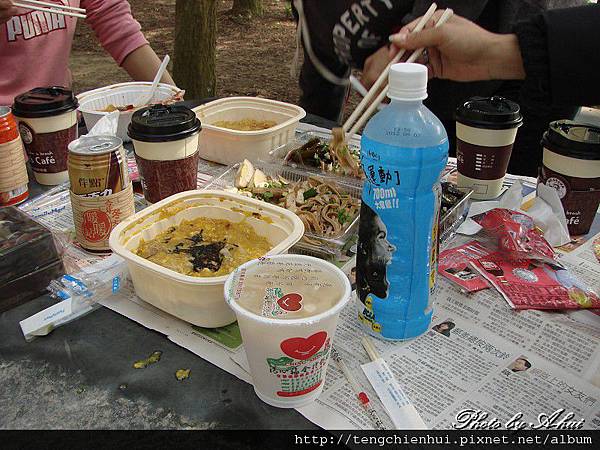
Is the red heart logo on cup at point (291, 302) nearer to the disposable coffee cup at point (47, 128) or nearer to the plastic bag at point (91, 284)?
the plastic bag at point (91, 284)

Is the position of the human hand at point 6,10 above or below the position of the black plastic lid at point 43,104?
above

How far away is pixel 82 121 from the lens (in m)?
2.05

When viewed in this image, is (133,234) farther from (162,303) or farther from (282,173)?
(282,173)

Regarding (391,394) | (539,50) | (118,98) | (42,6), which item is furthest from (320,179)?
(42,6)

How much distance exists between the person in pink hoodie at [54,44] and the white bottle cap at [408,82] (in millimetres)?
1553

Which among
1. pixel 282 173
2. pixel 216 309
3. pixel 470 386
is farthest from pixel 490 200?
pixel 216 309

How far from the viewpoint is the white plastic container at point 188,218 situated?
40.9 inches

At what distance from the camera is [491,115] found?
1.49 m

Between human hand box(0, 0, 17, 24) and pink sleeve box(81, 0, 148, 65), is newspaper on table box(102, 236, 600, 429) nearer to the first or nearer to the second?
human hand box(0, 0, 17, 24)

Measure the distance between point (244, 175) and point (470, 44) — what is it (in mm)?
774

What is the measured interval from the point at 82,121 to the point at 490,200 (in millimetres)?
1536

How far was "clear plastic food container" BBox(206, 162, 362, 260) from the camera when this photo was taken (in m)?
1.32

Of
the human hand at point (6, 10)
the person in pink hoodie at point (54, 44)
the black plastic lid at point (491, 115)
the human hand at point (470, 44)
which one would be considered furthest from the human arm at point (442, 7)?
the human hand at point (6, 10)

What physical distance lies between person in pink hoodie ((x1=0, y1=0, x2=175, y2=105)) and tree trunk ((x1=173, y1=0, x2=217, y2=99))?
1572 millimetres
